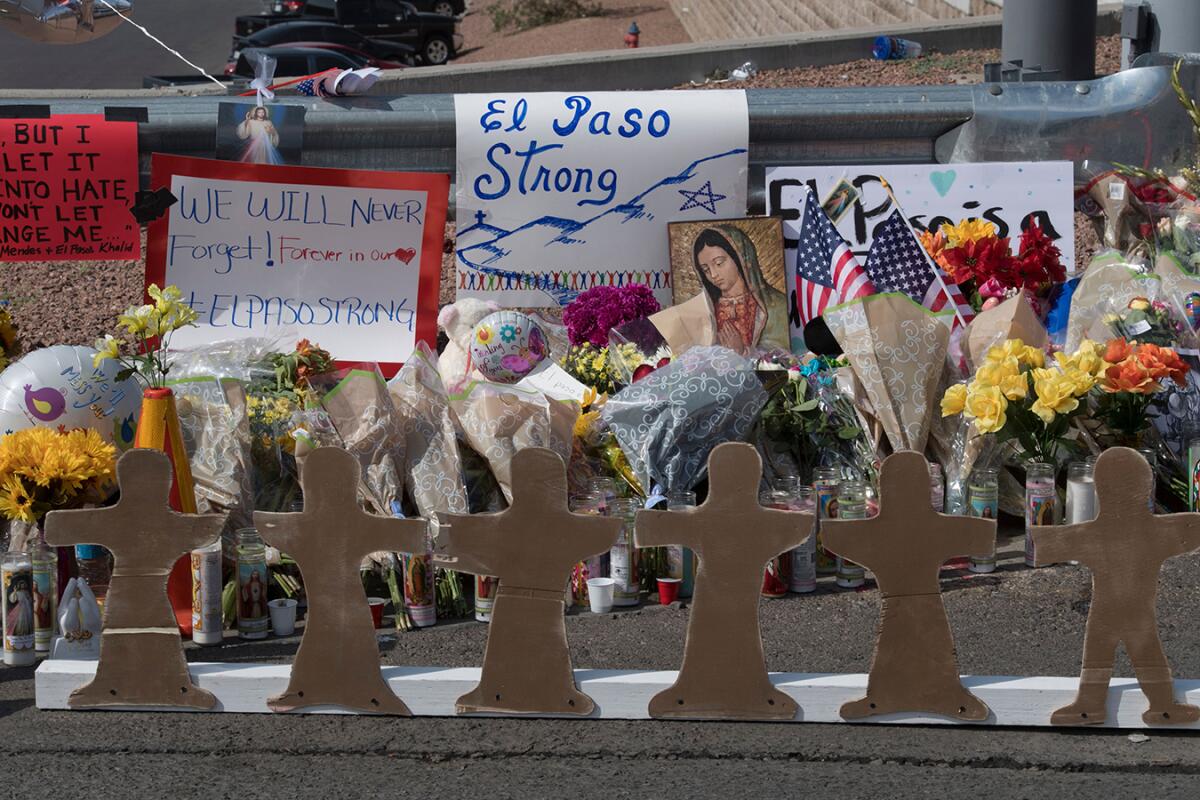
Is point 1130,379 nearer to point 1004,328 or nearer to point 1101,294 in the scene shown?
point 1004,328

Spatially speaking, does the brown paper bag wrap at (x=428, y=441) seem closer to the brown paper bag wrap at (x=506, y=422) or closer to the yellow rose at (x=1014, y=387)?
the brown paper bag wrap at (x=506, y=422)

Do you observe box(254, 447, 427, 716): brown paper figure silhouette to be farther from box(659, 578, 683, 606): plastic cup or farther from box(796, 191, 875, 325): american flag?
box(796, 191, 875, 325): american flag

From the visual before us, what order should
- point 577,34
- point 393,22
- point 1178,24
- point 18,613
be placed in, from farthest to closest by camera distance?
point 577,34
point 393,22
point 1178,24
point 18,613

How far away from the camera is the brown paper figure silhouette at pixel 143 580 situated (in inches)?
153

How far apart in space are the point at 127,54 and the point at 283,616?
2329cm

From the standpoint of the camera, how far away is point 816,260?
5.95 metres

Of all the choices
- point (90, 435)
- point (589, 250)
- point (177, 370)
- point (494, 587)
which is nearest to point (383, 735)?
point (494, 587)

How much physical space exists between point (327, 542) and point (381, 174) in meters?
2.64

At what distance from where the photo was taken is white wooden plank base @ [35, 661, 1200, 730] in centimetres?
379

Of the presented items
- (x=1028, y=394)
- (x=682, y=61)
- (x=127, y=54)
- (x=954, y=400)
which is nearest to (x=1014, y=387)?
(x=1028, y=394)

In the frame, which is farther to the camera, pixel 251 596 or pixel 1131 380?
pixel 1131 380

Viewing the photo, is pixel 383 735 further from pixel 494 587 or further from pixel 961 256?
pixel 961 256

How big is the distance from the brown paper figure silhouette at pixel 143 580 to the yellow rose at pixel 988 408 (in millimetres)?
2324

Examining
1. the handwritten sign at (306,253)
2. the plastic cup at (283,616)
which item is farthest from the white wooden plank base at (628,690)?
the handwritten sign at (306,253)
